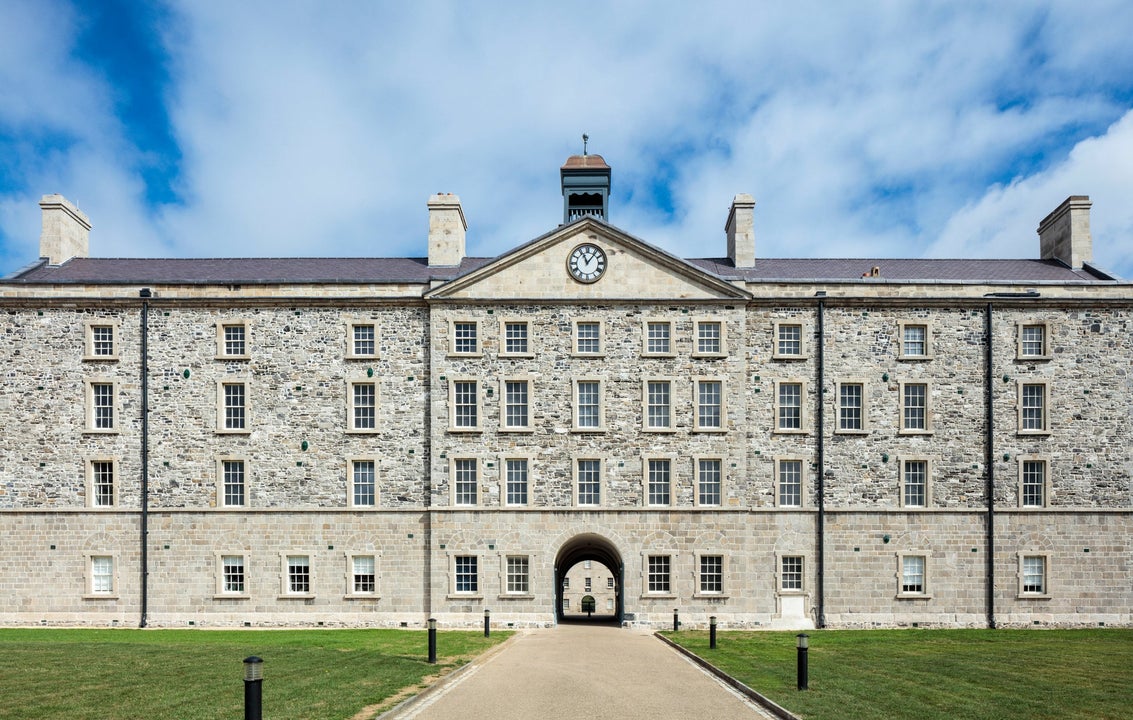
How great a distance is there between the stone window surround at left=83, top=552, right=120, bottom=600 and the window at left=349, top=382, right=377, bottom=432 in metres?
10.9

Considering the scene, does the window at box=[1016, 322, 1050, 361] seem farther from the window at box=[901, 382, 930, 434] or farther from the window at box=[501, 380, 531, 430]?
the window at box=[501, 380, 531, 430]

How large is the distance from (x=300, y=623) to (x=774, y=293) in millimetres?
23708

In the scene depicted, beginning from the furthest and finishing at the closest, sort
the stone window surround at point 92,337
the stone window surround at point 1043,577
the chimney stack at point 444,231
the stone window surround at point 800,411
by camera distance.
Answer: the chimney stack at point 444,231
the stone window surround at point 92,337
the stone window surround at point 800,411
the stone window surround at point 1043,577

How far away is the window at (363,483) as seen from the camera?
32281 millimetres

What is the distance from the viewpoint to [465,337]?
108 ft

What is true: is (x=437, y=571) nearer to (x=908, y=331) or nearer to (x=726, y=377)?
(x=726, y=377)

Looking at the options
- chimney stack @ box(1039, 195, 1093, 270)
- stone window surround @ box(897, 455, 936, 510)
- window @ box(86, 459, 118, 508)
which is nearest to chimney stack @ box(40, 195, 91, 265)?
window @ box(86, 459, 118, 508)

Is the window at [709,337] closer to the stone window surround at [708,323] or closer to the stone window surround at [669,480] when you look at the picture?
the stone window surround at [708,323]

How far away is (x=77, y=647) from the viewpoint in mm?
23297

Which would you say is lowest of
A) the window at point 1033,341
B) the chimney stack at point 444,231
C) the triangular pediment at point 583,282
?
the window at point 1033,341

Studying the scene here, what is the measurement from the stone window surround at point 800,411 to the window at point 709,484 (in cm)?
299

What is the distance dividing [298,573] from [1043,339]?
32.3 metres

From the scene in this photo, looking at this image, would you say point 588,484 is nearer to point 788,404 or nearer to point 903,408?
point 788,404

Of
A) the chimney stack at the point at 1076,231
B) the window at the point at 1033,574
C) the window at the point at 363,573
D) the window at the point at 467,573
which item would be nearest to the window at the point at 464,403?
the window at the point at 467,573
